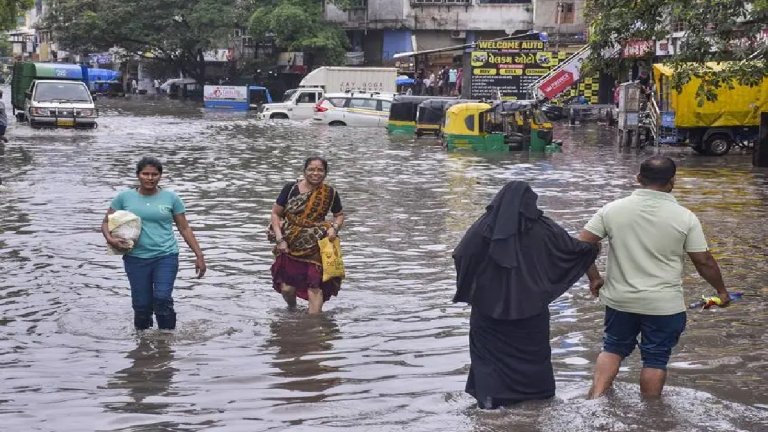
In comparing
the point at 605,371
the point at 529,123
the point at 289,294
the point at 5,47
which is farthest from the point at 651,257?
the point at 5,47

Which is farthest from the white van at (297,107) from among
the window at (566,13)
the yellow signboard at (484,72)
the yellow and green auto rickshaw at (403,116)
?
Answer: the window at (566,13)

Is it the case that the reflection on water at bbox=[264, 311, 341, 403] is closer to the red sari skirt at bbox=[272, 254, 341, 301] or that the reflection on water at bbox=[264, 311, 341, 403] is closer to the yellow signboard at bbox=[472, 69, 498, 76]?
the red sari skirt at bbox=[272, 254, 341, 301]

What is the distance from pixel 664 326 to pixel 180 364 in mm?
3390

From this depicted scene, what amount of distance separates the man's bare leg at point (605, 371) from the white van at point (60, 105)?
30.5 m

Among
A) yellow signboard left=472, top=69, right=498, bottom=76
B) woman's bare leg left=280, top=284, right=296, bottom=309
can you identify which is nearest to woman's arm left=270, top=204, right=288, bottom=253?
woman's bare leg left=280, top=284, right=296, bottom=309

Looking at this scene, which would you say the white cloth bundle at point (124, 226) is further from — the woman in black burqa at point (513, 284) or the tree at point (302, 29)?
the tree at point (302, 29)

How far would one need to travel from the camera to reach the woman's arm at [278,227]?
31.2 ft

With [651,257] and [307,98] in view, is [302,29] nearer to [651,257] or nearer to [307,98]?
[307,98]

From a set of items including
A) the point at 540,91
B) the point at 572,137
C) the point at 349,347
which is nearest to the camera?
the point at 349,347

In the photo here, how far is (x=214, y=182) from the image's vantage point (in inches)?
838

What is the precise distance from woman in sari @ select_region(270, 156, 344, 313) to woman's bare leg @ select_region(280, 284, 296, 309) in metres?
0.08

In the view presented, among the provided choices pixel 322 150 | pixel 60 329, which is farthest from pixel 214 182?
pixel 60 329

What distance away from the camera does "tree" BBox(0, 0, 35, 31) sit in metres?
33.5

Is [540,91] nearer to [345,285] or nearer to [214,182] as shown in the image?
[214,182]
